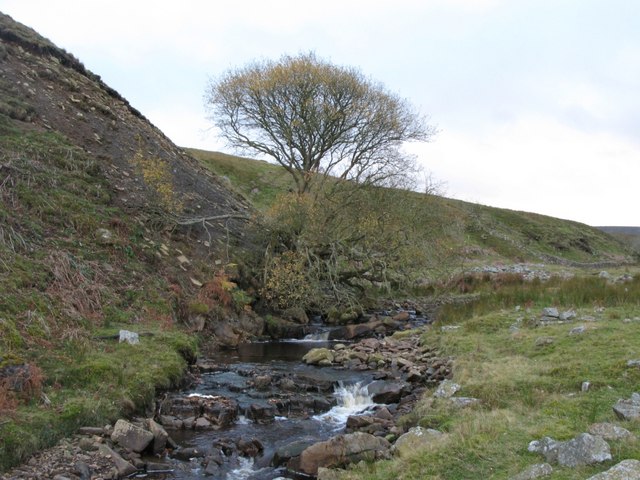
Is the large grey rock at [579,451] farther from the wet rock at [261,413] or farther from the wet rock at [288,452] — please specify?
the wet rock at [261,413]

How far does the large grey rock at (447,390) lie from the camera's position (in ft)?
31.2

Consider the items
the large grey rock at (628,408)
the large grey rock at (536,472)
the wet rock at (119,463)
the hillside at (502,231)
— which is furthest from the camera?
the hillside at (502,231)

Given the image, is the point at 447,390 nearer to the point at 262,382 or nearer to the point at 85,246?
the point at 262,382

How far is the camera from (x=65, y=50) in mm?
31156

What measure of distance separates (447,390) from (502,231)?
53.9 m

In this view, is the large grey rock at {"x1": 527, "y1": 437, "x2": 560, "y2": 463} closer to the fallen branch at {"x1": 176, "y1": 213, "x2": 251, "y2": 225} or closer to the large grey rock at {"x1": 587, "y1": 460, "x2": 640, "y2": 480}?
the large grey rock at {"x1": 587, "y1": 460, "x2": 640, "y2": 480}

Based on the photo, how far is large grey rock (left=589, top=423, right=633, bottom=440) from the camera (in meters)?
6.11

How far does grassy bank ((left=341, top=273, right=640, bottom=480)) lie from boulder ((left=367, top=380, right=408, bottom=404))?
127 cm

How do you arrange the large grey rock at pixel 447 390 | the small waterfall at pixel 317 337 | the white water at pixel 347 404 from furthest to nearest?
the small waterfall at pixel 317 337
the white water at pixel 347 404
the large grey rock at pixel 447 390

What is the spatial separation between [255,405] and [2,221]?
918cm

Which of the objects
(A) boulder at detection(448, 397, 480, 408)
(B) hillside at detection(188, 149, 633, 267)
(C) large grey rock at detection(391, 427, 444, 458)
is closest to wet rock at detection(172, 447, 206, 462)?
(C) large grey rock at detection(391, 427, 444, 458)

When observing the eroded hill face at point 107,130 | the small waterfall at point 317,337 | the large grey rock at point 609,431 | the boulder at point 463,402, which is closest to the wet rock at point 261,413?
the boulder at point 463,402

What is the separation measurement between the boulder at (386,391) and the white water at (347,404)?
12 centimetres

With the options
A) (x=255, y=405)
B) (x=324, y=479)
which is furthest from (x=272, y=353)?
(x=324, y=479)
